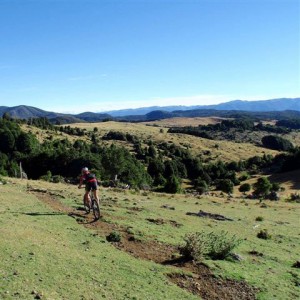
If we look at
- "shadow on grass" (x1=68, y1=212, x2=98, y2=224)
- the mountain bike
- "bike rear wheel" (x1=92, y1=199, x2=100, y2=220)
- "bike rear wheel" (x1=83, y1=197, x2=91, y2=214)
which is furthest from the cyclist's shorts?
"shadow on grass" (x1=68, y1=212, x2=98, y2=224)

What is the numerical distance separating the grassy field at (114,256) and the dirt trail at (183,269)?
0.05 m

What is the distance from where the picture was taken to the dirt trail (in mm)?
13164

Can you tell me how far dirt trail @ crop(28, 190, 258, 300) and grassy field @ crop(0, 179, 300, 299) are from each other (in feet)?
0.16

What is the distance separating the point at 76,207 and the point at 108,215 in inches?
112

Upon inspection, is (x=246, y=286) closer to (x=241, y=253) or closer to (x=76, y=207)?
(x=241, y=253)

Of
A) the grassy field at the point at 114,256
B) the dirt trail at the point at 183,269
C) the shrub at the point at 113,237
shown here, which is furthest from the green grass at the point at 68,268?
the dirt trail at the point at 183,269

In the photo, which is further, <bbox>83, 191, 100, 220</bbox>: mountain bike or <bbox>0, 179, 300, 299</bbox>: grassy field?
<bbox>83, 191, 100, 220</bbox>: mountain bike

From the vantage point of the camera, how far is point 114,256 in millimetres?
15078

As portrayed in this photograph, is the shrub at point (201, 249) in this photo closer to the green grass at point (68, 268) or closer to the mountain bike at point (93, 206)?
the green grass at point (68, 268)

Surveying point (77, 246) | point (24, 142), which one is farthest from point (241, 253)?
point (24, 142)

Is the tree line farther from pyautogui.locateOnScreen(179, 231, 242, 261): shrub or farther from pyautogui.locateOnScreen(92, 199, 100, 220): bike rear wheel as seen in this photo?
pyautogui.locateOnScreen(179, 231, 242, 261): shrub

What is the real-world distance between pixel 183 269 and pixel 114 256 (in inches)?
109

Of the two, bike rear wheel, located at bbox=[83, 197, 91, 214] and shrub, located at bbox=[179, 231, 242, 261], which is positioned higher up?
bike rear wheel, located at bbox=[83, 197, 91, 214]

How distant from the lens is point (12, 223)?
57.7 ft
